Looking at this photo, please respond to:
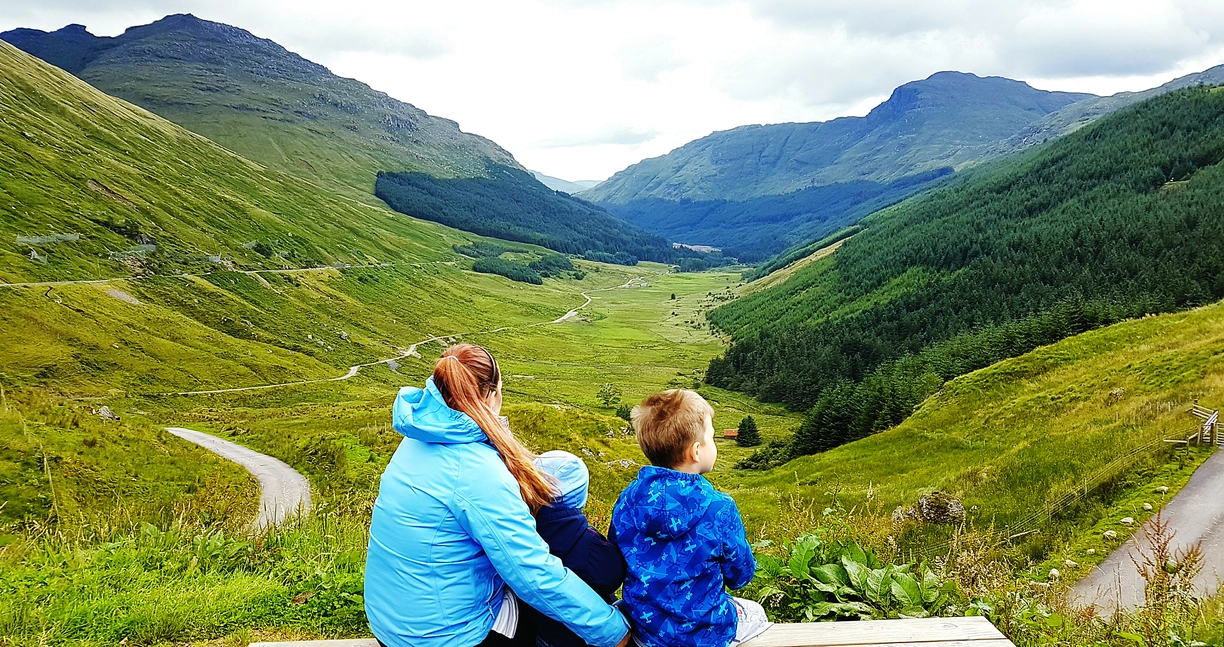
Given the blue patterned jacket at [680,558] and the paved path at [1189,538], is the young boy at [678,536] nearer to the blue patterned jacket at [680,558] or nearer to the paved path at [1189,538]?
the blue patterned jacket at [680,558]

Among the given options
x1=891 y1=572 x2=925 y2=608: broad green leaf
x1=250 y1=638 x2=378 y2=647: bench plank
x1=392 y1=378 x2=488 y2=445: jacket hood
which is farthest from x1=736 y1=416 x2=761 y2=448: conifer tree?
x1=392 y1=378 x2=488 y2=445: jacket hood

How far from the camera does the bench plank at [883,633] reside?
446 cm

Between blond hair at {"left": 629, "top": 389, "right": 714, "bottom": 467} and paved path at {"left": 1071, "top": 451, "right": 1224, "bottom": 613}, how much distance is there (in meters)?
12.0

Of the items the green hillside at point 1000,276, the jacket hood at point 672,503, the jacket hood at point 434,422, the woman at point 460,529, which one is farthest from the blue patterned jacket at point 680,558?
the green hillside at point 1000,276

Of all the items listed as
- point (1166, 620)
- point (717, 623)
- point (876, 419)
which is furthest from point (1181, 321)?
point (717, 623)

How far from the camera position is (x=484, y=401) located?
12.7 ft

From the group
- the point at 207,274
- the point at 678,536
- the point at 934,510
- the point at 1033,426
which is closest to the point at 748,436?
the point at 1033,426

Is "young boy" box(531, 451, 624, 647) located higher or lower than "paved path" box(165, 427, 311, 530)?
higher

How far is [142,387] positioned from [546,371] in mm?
65525

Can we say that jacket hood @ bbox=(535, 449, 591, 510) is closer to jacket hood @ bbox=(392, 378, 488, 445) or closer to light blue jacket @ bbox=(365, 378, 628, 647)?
light blue jacket @ bbox=(365, 378, 628, 647)

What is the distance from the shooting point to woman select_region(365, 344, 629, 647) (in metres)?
3.67

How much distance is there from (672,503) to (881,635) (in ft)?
6.61

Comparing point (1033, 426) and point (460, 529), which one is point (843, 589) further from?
point (1033, 426)

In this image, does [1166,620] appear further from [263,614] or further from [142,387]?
[142,387]
